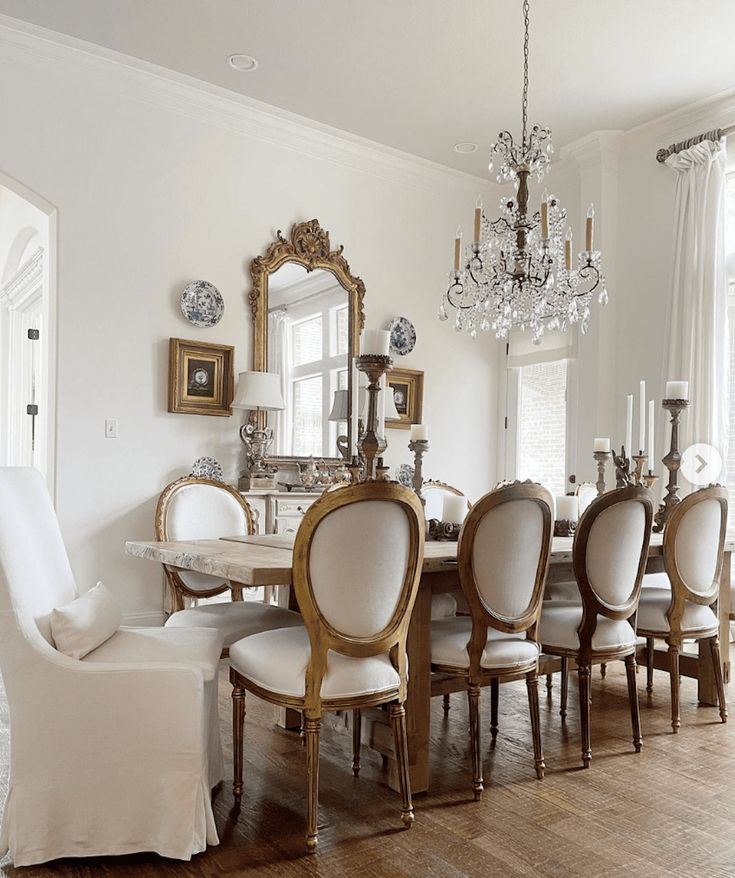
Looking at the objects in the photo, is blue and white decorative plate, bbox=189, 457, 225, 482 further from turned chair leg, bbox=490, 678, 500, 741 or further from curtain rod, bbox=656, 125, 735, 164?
curtain rod, bbox=656, 125, 735, 164

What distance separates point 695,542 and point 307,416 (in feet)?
9.30

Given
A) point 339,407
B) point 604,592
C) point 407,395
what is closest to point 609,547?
point 604,592

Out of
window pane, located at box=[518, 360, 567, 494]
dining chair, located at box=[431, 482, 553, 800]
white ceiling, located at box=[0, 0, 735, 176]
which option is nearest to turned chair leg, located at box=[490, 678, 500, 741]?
dining chair, located at box=[431, 482, 553, 800]

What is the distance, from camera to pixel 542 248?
3.51 m

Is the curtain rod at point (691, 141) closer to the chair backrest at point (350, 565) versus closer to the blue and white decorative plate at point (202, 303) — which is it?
the blue and white decorative plate at point (202, 303)

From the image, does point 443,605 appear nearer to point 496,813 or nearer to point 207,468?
point 496,813

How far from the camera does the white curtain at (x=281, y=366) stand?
202 inches

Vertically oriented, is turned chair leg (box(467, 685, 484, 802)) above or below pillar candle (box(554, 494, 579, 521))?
below

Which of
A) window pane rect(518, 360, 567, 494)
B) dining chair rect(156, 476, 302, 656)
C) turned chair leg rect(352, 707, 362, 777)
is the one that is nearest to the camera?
turned chair leg rect(352, 707, 362, 777)

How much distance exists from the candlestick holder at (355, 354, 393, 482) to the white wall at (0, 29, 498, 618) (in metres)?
2.43

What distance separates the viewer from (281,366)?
518 cm

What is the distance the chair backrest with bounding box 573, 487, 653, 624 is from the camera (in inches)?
105

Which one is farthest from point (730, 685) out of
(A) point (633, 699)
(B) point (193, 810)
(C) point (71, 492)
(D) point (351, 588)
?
(C) point (71, 492)

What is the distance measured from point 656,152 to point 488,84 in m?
1.44
